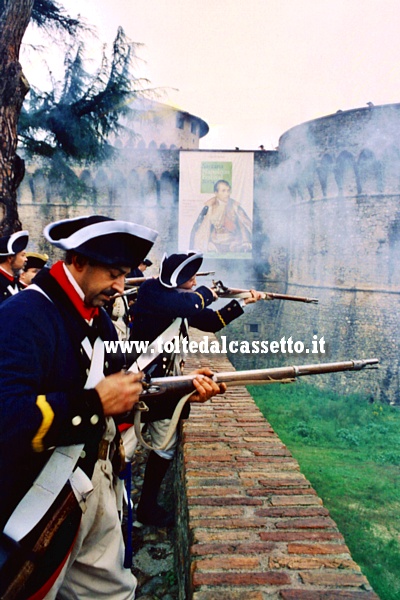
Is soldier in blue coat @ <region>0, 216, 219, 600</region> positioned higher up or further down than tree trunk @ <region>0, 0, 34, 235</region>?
further down

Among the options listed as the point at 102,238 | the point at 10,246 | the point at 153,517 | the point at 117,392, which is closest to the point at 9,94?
the point at 10,246

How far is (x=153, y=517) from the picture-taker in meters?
3.62

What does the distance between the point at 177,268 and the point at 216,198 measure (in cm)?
1784

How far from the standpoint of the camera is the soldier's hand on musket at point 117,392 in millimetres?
1745

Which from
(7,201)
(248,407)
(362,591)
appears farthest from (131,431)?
(7,201)

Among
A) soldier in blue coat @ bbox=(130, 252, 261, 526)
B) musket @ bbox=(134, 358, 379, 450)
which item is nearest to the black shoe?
soldier in blue coat @ bbox=(130, 252, 261, 526)

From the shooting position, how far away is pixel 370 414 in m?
14.8

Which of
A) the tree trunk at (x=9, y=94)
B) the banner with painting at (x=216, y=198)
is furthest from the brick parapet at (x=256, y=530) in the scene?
the banner with painting at (x=216, y=198)

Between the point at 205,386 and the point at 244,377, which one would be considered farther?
the point at 244,377

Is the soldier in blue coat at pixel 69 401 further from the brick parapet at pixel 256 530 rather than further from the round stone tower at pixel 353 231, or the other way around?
the round stone tower at pixel 353 231

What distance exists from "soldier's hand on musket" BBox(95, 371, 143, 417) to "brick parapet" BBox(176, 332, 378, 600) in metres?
0.72

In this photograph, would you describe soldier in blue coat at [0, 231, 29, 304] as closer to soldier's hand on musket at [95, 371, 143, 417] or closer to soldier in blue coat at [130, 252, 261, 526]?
soldier in blue coat at [130, 252, 261, 526]

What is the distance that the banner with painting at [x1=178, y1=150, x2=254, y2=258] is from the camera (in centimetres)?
2073

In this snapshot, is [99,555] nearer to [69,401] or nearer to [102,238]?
[69,401]
